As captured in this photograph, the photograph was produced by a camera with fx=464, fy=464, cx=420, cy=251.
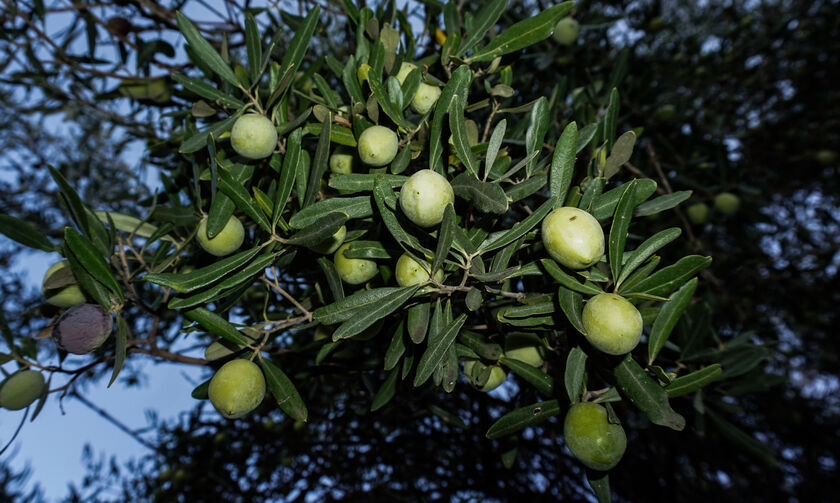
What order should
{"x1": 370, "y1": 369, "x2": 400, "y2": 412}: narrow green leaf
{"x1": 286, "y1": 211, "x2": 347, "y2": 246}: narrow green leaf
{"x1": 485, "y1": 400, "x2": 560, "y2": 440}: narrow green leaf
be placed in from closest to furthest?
1. {"x1": 286, "y1": 211, "x2": 347, "y2": 246}: narrow green leaf
2. {"x1": 485, "y1": 400, "x2": 560, "y2": 440}: narrow green leaf
3. {"x1": 370, "y1": 369, "x2": 400, "y2": 412}: narrow green leaf

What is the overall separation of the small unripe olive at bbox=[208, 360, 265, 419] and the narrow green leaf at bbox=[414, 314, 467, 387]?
0.50m

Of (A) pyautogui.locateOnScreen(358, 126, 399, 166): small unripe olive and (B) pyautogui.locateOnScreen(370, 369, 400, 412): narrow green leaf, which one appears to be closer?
(A) pyautogui.locateOnScreen(358, 126, 399, 166): small unripe olive

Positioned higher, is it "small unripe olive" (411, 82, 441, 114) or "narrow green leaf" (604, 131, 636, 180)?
"small unripe olive" (411, 82, 441, 114)

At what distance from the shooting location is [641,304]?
1309 millimetres

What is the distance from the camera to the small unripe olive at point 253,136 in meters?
1.25

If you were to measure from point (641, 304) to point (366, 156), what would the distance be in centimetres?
87

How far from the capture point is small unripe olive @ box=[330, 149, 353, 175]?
1.39 meters

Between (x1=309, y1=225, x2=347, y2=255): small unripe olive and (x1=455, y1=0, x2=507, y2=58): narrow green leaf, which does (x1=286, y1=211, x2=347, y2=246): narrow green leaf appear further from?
(x1=455, y1=0, x2=507, y2=58): narrow green leaf

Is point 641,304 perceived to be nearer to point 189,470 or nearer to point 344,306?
point 344,306

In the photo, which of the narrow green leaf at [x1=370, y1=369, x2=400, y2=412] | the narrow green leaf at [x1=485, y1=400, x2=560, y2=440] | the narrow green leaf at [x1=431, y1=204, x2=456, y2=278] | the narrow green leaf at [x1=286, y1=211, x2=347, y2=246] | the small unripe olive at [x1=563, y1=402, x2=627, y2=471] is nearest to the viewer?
the narrow green leaf at [x1=431, y1=204, x2=456, y2=278]

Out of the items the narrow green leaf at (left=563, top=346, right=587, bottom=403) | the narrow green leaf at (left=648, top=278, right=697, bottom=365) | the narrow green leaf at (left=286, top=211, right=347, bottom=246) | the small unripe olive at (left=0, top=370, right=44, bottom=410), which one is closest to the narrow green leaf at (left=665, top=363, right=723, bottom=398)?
the narrow green leaf at (left=648, top=278, right=697, bottom=365)

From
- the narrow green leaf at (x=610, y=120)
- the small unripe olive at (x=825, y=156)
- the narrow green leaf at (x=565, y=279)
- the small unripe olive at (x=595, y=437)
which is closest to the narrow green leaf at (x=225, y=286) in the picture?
the narrow green leaf at (x=565, y=279)

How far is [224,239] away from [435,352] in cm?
67

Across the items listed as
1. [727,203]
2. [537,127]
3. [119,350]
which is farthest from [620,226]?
[727,203]
